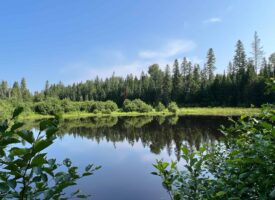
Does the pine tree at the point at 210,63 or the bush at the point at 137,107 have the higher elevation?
the pine tree at the point at 210,63

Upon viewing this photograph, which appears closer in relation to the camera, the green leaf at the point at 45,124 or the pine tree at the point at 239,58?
the green leaf at the point at 45,124

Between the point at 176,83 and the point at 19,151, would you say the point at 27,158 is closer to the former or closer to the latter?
the point at 19,151

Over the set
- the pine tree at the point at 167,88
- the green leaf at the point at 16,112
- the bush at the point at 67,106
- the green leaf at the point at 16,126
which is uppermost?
the pine tree at the point at 167,88

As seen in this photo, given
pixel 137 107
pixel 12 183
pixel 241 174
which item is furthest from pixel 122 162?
pixel 137 107

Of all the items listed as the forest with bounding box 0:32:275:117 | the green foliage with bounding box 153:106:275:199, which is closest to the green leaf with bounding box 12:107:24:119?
the green foliage with bounding box 153:106:275:199

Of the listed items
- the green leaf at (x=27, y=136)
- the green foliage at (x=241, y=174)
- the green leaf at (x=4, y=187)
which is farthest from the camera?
the green foliage at (x=241, y=174)

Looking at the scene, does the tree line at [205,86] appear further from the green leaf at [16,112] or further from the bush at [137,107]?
the green leaf at [16,112]

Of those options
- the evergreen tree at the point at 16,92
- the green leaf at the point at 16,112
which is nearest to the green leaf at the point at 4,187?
the green leaf at the point at 16,112

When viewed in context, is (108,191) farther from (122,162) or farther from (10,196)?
(10,196)

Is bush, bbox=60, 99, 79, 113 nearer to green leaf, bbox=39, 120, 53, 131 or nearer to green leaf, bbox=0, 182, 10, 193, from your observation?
green leaf, bbox=0, 182, 10, 193

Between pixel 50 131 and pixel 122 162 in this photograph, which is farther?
pixel 122 162

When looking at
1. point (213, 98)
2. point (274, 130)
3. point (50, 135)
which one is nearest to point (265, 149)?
point (274, 130)

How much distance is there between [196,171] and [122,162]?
14.2m

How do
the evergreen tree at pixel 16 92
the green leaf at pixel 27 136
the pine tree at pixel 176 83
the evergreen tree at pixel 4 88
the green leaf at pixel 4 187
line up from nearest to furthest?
the green leaf at pixel 27 136 → the green leaf at pixel 4 187 → the pine tree at pixel 176 83 → the evergreen tree at pixel 16 92 → the evergreen tree at pixel 4 88
